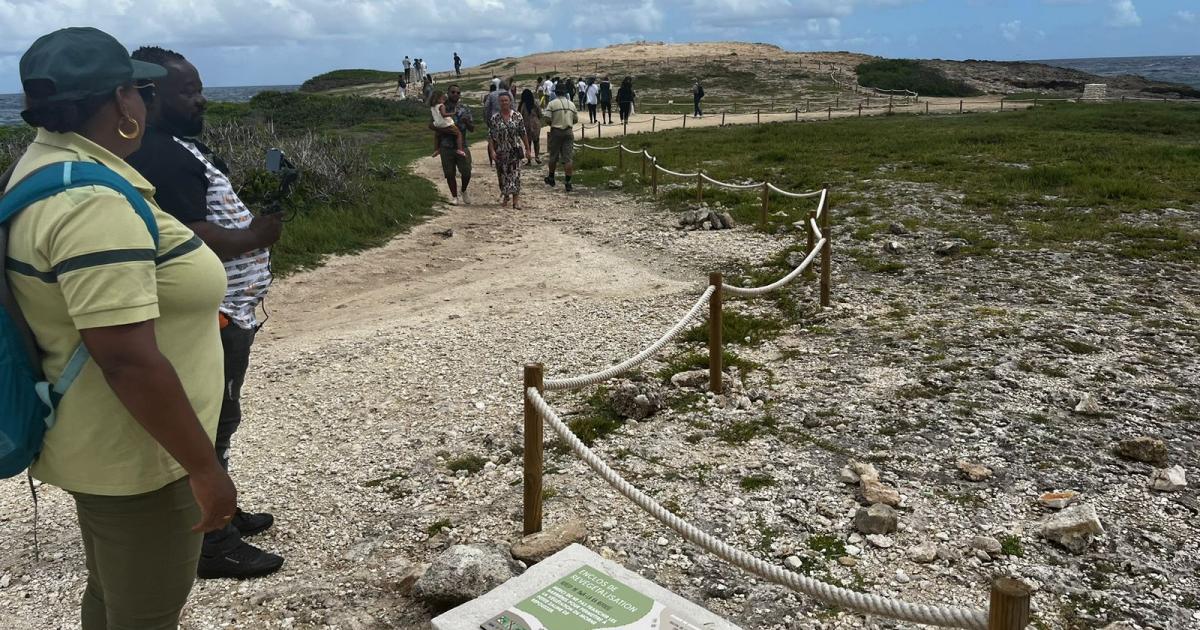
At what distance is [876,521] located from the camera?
4.06m

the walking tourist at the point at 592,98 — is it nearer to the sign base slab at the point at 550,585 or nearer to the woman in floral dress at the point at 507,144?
the woman in floral dress at the point at 507,144

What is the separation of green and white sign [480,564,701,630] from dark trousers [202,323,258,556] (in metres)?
1.45

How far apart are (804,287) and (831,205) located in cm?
464

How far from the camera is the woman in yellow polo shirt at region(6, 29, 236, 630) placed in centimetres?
180

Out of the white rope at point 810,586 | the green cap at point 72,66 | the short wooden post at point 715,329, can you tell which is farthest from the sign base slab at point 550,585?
the short wooden post at point 715,329

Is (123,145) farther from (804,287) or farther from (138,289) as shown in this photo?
(804,287)

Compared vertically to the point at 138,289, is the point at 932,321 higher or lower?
lower

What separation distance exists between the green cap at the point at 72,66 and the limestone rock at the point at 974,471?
14.2 feet

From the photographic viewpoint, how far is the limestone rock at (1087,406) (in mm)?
5426

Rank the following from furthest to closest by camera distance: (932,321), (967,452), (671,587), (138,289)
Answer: (932,321)
(967,452)
(671,587)
(138,289)

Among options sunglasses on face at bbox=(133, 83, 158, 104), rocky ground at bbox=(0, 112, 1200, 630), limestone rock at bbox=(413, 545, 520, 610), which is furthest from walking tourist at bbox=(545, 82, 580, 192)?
sunglasses on face at bbox=(133, 83, 158, 104)

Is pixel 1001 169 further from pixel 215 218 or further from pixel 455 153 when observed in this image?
pixel 215 218

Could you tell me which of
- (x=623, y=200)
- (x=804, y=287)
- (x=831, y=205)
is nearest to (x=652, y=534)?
(x=804, y=287)

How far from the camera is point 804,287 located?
343 inches
